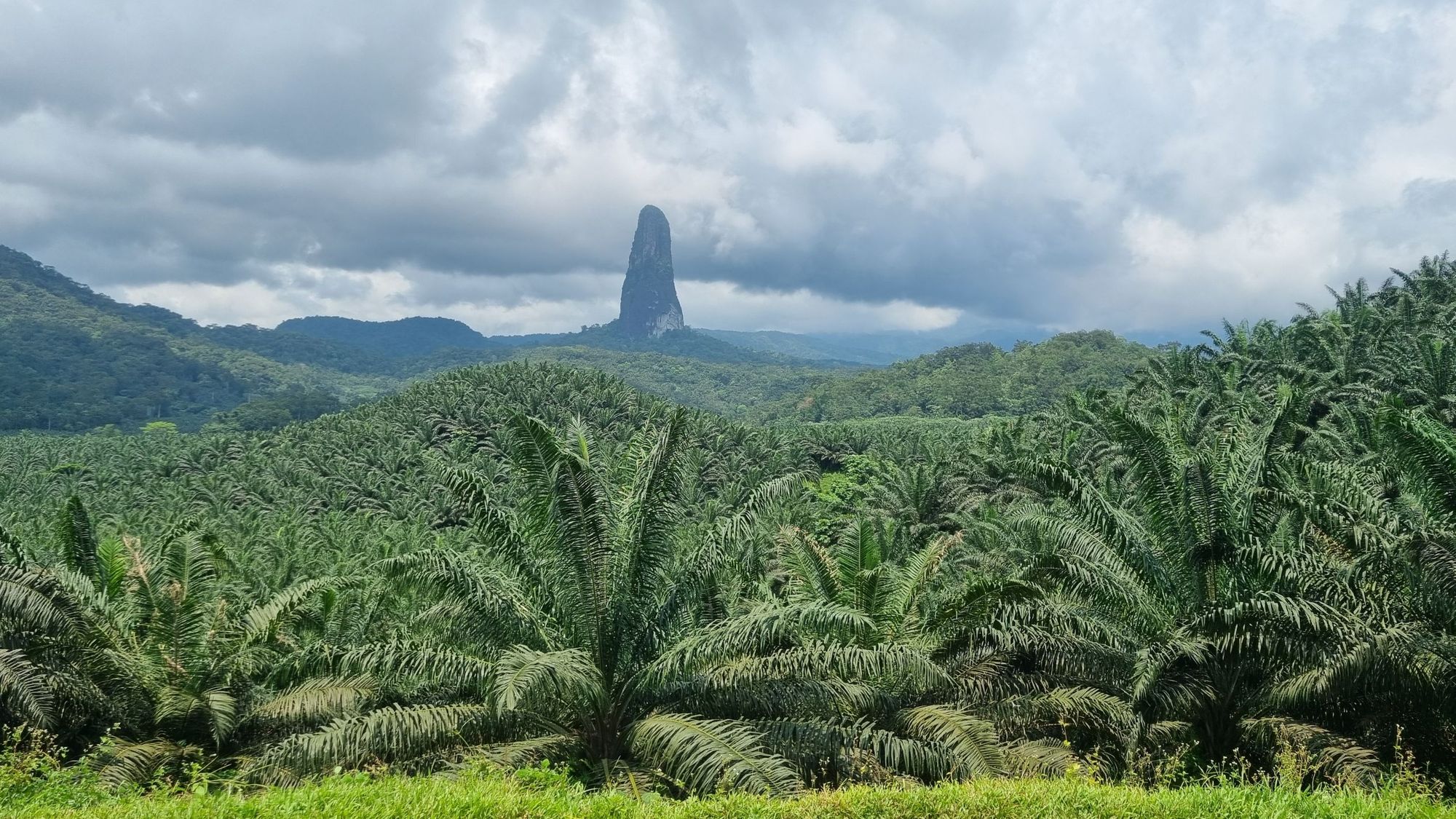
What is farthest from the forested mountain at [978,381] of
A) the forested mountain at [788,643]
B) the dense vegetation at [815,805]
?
the dense vegetation at [815,805]

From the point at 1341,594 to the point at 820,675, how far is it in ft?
19.1

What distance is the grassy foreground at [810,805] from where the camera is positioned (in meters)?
5.99

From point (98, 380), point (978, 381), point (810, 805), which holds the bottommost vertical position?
point (98, 380)

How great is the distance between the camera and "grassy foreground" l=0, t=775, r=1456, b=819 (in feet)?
19.6

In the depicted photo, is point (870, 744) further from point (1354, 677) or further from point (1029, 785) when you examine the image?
point (1354, 677)

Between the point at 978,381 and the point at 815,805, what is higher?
the point at 978,381

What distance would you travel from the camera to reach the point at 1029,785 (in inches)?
261

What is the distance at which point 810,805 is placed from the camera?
6.26 meters

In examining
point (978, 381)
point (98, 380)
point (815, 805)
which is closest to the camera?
point (815, 805)

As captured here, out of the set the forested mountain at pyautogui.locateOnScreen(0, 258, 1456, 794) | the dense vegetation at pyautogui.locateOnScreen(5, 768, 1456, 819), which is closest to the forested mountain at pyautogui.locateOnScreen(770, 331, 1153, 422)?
the forested mountain at pyautogui.locateOnScreen(0, 258, 1456, 794)

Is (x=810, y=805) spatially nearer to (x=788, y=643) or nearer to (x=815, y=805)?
(x=815, y=805)

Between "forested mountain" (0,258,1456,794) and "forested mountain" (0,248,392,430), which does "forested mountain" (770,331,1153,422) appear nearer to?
"forested mountain" (0,248,392,430)

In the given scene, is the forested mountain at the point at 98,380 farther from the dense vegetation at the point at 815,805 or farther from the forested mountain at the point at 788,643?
the dense vegetation at the point at 815,805

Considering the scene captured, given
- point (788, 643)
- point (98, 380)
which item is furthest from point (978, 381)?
point (98, 380)
